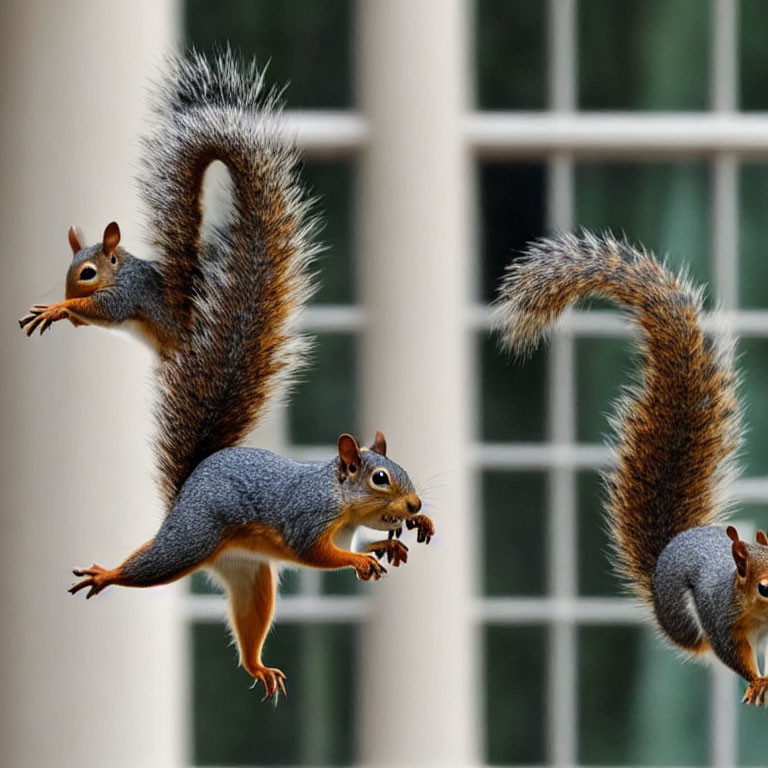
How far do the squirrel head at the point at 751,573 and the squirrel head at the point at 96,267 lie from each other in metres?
0.42

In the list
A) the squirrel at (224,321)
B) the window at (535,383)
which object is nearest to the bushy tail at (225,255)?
the squirrel at (224,321)

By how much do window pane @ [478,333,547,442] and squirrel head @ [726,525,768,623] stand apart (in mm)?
902

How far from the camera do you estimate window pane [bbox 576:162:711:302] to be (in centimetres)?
175

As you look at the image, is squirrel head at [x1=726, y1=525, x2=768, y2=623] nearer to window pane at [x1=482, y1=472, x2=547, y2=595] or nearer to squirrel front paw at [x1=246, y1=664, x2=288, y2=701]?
squirrel front paw at [x1=246, y1=664, x2=288, y2=701]

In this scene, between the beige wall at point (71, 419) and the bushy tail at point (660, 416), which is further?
the beige wall at point (71, 419)

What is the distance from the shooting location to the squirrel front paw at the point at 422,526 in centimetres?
78

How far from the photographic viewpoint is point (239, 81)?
855 mm

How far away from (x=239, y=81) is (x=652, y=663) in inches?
46.6

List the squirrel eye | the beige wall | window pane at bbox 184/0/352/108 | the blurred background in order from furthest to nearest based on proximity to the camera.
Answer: window pane at bbox 184/0/352/108, the blurred background, the beige wall, the squirrel eye

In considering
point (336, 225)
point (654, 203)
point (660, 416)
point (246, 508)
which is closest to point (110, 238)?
point (246, 508)

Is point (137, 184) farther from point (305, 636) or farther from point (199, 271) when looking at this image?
point (305, 636)

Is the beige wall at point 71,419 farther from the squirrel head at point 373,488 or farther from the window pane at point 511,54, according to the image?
the window pane at point 511,54

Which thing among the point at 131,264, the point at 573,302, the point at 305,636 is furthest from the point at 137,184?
the point at 305,636

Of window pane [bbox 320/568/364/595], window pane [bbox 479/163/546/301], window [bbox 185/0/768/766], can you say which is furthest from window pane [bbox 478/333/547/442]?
window pane [bbox 320/568/364/595]
